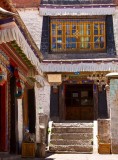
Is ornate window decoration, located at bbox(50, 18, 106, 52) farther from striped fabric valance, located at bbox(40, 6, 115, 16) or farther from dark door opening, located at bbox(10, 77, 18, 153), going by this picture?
dark door opening, located at bbox(10, 77, 18, 153)

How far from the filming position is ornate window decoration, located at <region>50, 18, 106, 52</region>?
761 inches

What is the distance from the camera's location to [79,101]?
70.8 feet

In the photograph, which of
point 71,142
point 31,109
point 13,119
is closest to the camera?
point 13,119

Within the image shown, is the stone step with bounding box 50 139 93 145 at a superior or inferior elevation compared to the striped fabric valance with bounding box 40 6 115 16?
inferior

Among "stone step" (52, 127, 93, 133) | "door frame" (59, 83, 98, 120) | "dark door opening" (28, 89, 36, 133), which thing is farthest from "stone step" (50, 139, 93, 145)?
"door frame" (59, 83, 98, 120)

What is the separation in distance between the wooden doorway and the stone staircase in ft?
14.2

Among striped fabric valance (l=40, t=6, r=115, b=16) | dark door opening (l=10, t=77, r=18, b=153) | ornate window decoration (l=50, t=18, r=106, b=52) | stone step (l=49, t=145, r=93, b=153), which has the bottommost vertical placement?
stone step (l=49, t=145, r=93, b=153)

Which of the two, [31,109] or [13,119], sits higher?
[31,109]

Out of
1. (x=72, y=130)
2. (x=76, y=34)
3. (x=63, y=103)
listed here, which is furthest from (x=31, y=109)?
(x=76, y=34)

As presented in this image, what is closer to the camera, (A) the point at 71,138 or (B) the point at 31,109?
(B) the point at 31,109

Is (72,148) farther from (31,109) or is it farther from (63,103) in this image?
(63,103)

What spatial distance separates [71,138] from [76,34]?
612 cm

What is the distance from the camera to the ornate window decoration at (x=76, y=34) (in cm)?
1933

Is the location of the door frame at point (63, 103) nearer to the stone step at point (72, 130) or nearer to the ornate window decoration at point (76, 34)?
the ornate window decoration at point (76, 34)
